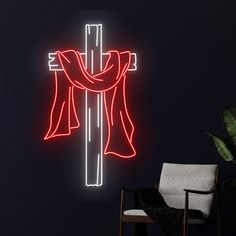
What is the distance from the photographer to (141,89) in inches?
237

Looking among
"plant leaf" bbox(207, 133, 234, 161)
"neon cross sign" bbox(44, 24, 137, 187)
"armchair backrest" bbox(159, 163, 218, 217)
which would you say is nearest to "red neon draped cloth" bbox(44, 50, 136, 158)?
"neon cross sign" bbox(44, 24, 137, 187)

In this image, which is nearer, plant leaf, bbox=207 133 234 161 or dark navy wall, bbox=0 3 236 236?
plant leaf, bbox=207 133 234 161

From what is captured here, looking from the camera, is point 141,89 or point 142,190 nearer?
point 142,190

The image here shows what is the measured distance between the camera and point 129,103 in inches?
238

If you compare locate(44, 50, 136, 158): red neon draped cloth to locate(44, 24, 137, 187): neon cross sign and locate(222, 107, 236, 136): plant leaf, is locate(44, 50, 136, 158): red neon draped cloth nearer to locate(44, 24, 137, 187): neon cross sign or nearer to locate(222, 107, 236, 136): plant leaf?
locate(44, 24, 137, 187): neon cross sign

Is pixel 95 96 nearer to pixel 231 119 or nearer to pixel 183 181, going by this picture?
pixel 183 181

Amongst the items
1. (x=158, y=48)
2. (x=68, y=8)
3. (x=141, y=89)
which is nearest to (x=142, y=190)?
(x=141, y=89)

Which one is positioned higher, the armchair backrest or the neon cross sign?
the neon cross sign

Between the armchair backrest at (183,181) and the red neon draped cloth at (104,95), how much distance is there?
0.58m

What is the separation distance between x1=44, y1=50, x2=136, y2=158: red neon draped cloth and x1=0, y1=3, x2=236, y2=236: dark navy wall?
0.08 metres

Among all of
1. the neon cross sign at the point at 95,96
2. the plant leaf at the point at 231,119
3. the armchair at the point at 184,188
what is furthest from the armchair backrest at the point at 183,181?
the neon cross sign at the point at 95,96

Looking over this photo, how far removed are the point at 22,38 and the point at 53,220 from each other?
1979 millimetres

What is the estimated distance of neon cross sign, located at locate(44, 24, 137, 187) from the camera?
603 cm

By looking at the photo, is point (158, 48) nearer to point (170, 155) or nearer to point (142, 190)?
point (170, 155)
